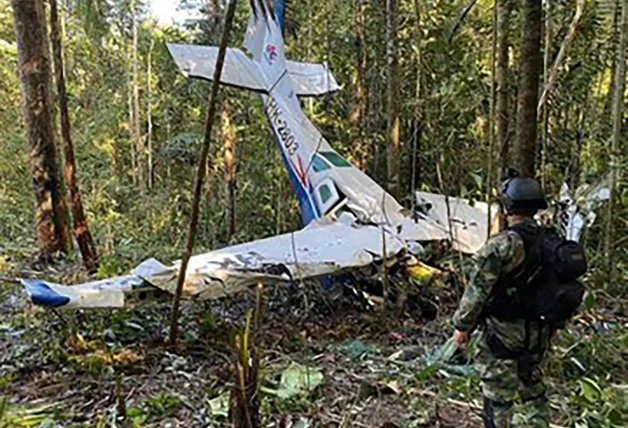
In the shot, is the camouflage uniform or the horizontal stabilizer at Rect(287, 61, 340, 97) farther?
the horizontal stabilizer at Rect(287, 61, 340, 97)

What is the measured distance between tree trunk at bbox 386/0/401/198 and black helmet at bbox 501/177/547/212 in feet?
20.3

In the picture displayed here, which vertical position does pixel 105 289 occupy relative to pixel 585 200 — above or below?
below

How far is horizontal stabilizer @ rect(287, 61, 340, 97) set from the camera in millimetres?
10562

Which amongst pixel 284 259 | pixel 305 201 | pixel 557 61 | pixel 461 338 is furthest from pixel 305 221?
pixel 461 338

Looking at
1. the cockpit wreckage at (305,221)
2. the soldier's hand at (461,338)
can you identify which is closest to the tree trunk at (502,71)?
the cockpit wreckage at (305,221)

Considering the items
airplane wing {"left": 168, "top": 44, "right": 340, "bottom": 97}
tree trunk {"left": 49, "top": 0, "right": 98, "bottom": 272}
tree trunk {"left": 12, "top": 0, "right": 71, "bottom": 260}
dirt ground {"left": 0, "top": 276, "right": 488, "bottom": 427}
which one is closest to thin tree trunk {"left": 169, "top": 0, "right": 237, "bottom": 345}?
dirt ground {"left": 0, "top": 276, "right": 488, "bottom": 427}

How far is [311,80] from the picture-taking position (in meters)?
10.9

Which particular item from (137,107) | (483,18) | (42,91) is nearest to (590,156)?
(483,18)

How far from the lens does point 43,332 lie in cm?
618

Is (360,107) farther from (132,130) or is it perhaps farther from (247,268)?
(132,130)

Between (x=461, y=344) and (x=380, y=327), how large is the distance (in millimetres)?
3293

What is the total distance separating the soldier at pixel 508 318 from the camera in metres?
3.11

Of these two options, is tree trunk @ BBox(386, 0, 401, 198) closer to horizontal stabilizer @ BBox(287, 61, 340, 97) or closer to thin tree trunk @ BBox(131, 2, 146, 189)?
horizontal stabilizer @ BBox(287, 61, 340, 97)

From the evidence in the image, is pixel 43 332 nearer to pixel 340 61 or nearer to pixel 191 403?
pixel 191 403
